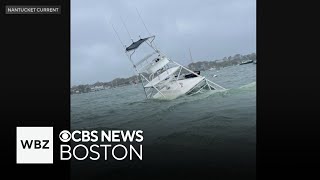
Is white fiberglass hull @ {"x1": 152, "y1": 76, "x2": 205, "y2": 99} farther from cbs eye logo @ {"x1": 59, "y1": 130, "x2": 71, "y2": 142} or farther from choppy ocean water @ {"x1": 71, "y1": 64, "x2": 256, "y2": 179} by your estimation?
cbs eye logo @ {"x1": 59, "y1": 130, "x2": 71, "y2": 142}

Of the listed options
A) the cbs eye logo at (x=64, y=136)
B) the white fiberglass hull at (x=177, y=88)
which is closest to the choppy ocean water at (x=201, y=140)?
the cbs eye logo at (x=64, y=136)

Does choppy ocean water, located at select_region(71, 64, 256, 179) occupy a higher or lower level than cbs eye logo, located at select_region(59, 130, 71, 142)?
lower

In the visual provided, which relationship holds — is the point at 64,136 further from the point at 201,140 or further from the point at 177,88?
the point at 177,88

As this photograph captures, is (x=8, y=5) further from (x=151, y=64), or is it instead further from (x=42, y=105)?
(x=151, y=64)

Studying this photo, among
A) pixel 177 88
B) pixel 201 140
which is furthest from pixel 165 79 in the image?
pixel 201 140

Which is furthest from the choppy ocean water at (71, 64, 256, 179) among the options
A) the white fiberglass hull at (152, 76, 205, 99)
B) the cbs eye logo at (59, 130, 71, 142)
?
the white fiberglass hull at (152, 76, 205, 99)

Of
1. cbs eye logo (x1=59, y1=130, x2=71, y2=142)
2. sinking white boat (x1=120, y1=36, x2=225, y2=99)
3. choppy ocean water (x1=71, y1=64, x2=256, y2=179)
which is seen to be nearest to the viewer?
cbs eye logo (x1=59, y1=130, x2=71, y2=142)

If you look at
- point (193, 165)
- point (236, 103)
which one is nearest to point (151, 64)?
point (236, 103)

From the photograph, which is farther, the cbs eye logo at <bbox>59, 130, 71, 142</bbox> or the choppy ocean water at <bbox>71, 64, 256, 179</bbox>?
the choppy ocean water at <bbox>71, 64, 256, 179</bbox>

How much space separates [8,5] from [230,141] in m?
7.91

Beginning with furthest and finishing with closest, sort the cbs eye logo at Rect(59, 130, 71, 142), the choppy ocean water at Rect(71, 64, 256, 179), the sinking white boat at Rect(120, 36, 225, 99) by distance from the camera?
the sinking white boat at Rect(120, 36, 225, 99)
the choppy ocean water at Rect(71, 64, 256, 179)
the cbs eye logo at Rect(59, 130, 71, 142)

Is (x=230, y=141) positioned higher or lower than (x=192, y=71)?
lower

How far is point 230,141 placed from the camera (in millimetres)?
12148

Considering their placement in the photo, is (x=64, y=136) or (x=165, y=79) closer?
(x=64, y=136)
